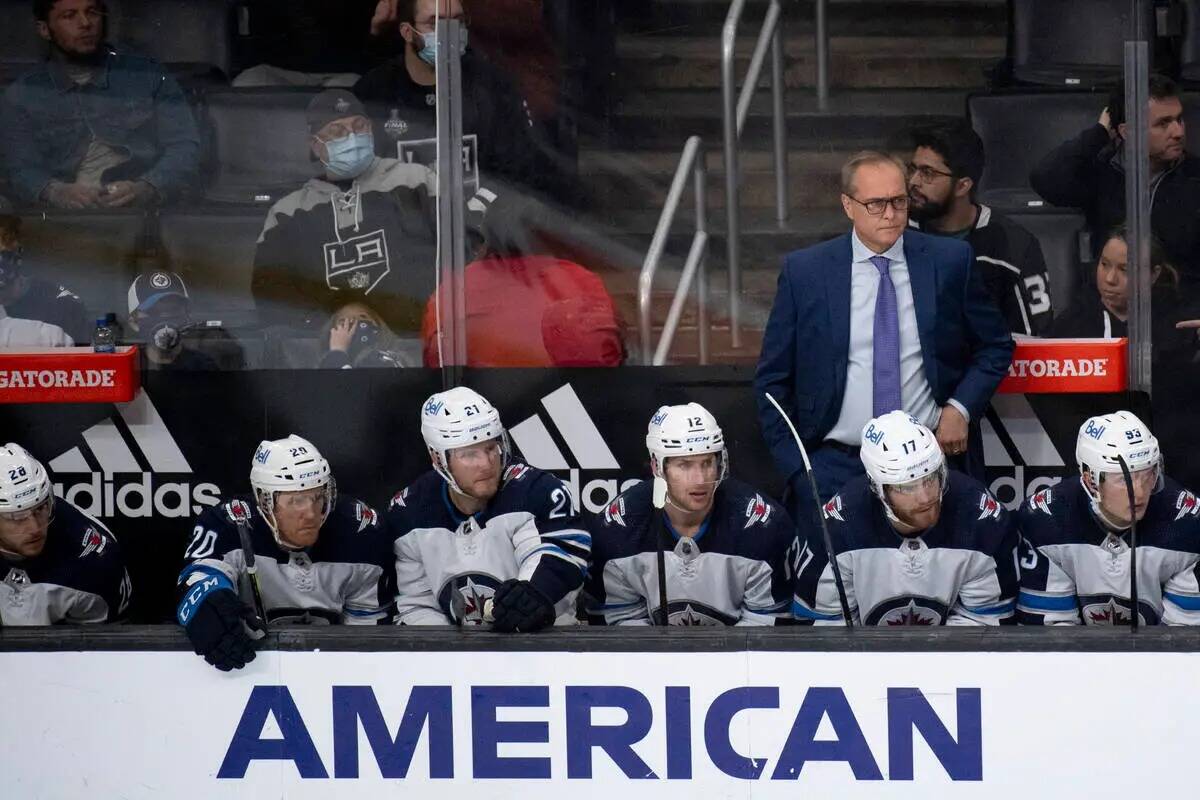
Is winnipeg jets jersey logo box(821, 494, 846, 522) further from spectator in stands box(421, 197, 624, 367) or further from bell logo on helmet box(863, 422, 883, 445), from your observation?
spectator in stands box(421, 197, 624, 367)

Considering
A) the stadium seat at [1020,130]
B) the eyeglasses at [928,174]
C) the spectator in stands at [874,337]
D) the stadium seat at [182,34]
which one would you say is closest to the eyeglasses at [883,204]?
the spectator in stands at [874,337]

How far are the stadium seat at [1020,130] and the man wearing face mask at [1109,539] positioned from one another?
0.77 m

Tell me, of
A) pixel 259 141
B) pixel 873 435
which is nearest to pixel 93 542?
pixel 259 141

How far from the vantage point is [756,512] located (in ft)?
16.0

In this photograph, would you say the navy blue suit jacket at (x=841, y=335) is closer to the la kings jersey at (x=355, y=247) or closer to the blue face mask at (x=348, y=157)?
the la kings jersey at (x=355, y=247)

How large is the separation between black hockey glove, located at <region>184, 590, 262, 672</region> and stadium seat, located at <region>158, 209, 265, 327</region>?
1.51 metres

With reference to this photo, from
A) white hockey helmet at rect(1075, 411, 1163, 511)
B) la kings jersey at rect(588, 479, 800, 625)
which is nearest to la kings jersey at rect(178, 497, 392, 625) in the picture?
la kings jersey at rect(588, 479, 800, 625)

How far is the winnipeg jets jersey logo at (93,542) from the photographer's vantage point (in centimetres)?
508

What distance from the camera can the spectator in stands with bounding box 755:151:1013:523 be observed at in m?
4.97

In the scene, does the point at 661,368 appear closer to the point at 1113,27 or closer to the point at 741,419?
the point at 741,419

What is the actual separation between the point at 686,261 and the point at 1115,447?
1.31 m

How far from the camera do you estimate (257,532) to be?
4.99 meters

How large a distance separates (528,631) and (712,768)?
1.61 feet

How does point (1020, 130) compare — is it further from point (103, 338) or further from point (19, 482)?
point (19, 482)
